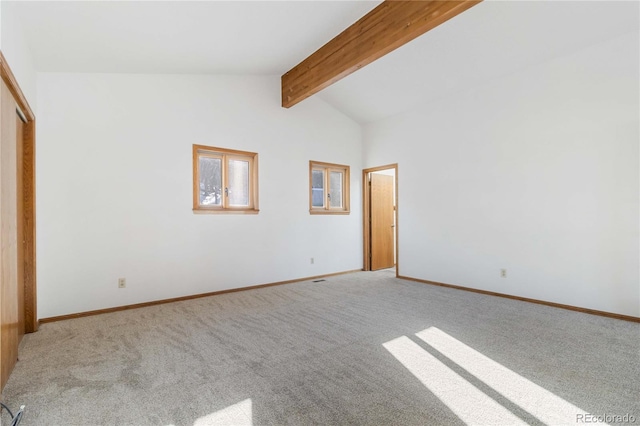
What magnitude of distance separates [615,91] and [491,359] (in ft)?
10.2

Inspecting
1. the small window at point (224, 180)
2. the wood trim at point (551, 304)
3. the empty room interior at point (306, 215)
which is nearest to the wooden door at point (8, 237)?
the empty room interior at point (306, 215)

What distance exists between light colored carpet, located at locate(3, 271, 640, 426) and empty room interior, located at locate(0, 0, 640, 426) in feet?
0.06

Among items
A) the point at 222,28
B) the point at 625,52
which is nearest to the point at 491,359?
the point at 625,52

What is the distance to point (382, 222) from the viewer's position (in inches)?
247

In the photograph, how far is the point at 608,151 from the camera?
128 inches

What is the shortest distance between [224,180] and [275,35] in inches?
78.6

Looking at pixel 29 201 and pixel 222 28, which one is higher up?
pixel 222 28

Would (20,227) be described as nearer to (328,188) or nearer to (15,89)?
(15,89)

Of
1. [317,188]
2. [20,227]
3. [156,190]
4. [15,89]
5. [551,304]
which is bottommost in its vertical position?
[551,304]

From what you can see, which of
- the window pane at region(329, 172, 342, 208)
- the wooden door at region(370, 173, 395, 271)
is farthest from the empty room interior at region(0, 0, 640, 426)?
the wooden door at region(370, 173, 395, 271)

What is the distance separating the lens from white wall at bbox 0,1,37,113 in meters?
1.96

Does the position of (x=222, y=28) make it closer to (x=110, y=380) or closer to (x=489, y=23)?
(x=489, y=23)
